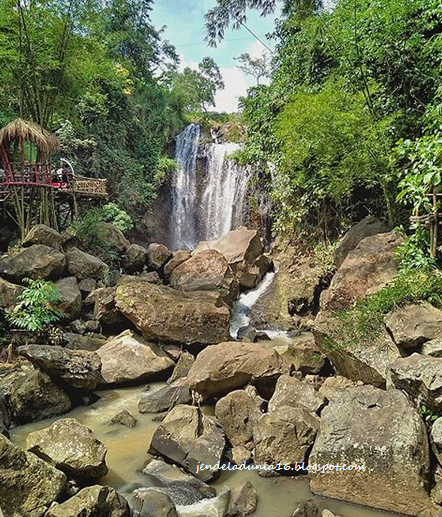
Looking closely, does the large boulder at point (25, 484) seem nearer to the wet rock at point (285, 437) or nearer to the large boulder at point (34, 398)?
the wet rock at point (285, 437)

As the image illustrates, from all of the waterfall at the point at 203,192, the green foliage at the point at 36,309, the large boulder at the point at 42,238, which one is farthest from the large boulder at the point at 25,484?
the waterfall at the point at 203,192

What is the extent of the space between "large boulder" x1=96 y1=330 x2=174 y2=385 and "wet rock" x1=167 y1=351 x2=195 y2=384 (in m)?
0.18

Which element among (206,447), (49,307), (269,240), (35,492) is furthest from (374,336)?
(269,240)

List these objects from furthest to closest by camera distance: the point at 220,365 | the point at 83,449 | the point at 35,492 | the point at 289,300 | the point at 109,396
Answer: the point at 289,300, the point at 109,396, the point at 220,365, the point at 83,449, the point at 35,492

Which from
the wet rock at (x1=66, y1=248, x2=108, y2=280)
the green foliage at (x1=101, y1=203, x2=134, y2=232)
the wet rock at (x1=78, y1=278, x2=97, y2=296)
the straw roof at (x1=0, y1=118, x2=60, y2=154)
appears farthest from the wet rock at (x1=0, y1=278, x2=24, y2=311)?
the green foliage at (x1=101, y1=203, x2=134, y2=232)

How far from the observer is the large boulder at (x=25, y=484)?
313 cm

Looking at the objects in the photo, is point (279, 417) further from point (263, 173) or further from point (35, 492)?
point (263, 173)

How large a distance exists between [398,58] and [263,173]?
6575mm

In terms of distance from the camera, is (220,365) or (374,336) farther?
(220,365)

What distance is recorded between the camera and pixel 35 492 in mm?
3250

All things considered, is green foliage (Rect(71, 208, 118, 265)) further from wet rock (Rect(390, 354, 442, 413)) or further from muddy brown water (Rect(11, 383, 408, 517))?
wet rock (Rect(390, 354, 442, 413))

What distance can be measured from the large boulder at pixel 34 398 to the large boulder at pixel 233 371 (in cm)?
183

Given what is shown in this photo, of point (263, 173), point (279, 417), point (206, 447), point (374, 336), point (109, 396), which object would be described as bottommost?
point (109, 396)

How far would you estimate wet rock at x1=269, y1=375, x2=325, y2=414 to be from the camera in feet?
15.5
